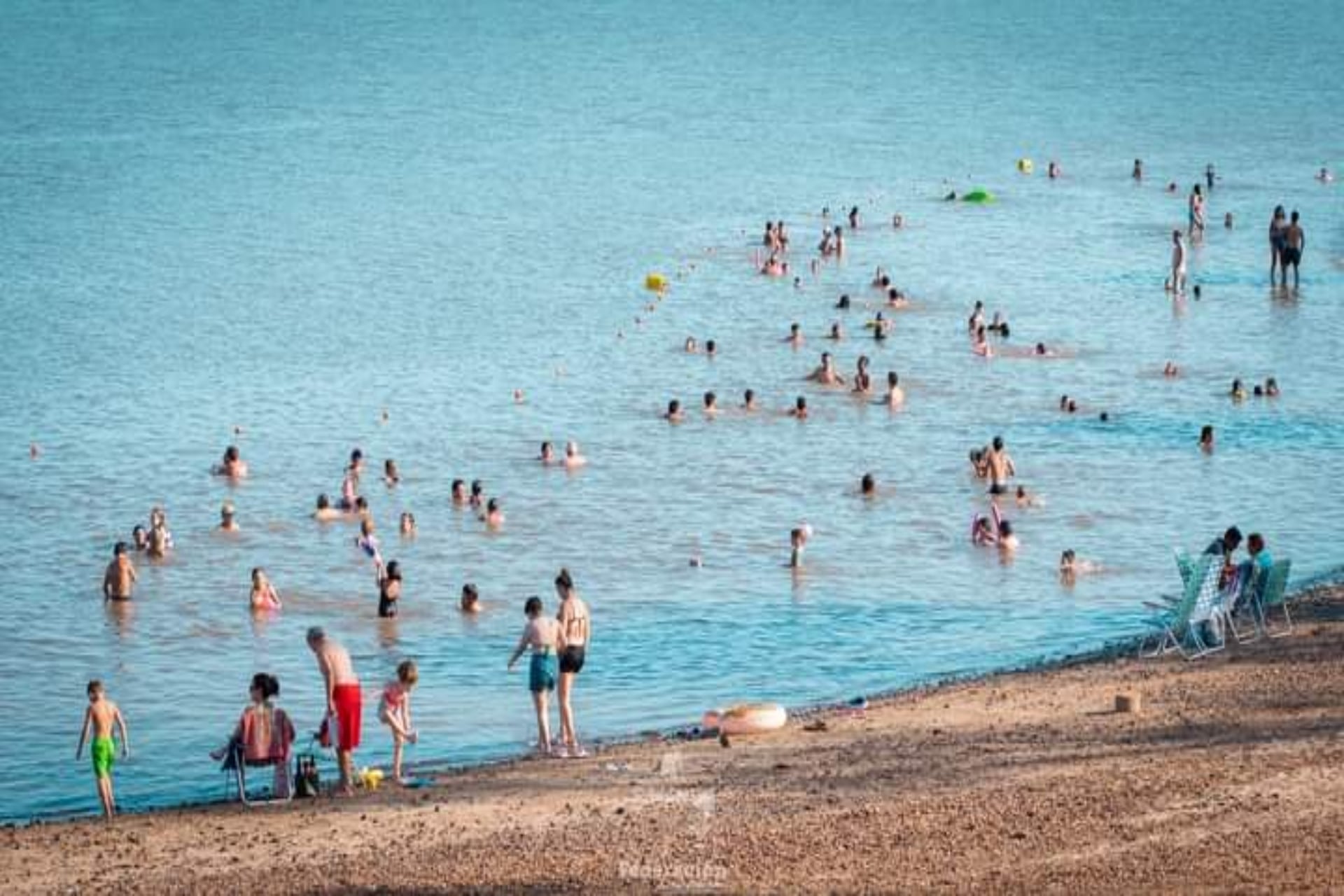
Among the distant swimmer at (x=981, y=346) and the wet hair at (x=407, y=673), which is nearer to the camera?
the wet hair at (x=407, y=673)

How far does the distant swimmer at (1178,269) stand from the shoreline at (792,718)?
22572 mm

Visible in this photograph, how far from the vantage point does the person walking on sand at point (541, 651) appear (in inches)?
845

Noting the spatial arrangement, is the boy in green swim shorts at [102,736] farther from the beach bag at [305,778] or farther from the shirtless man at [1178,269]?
the shirtless man at [1178,269]

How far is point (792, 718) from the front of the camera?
24156 millimetres

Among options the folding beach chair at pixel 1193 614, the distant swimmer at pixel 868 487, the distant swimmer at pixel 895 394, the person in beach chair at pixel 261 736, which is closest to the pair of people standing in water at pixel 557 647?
the person in beach chair at pixel 261 736

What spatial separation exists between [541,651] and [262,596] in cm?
931

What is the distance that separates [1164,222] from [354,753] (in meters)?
40.6

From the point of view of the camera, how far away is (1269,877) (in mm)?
16203

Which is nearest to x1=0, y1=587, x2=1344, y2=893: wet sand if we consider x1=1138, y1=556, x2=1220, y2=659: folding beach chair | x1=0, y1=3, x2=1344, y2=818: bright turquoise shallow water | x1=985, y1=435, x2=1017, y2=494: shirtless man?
x1=1138, y1=556, x2=1220, y2=659: folding beach chair

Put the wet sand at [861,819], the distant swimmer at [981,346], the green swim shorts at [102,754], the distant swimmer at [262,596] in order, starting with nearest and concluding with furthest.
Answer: the wet sand at [861,819] → the green swim shorts at [102,754] → the distant swimmer at [262,596] → the distant swimmer at [981,346]

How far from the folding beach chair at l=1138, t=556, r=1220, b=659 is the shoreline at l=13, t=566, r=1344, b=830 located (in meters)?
0.75

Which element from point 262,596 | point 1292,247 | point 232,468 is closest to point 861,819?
point 262,596

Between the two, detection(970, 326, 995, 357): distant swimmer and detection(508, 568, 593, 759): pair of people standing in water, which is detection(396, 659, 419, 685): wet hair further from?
detection(970, 326, 995, 357): distant swimmer

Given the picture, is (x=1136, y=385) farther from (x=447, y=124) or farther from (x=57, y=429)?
(x=447, y=124)
